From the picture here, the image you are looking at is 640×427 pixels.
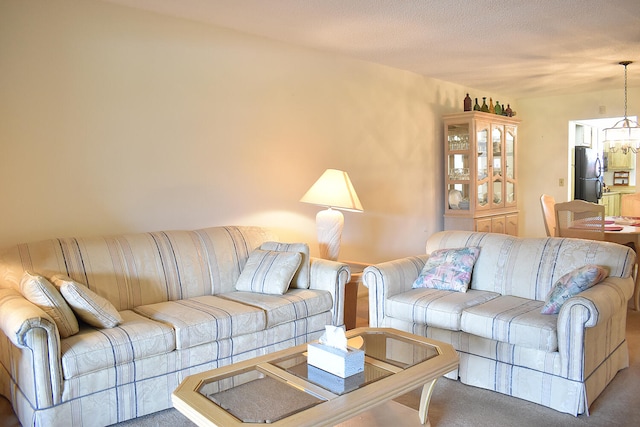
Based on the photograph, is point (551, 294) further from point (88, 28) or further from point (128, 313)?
point (88, 28)

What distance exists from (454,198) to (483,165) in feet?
1.67

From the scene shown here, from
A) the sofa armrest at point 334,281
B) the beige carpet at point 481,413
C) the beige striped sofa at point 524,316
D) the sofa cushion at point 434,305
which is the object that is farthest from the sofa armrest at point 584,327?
the sofa armrest at point 334,281

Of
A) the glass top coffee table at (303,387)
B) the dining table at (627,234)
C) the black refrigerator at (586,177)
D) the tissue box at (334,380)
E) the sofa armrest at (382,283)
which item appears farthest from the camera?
the black refrigerator at (586,177)

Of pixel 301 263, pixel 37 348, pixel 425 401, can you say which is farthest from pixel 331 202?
pixel 37 348

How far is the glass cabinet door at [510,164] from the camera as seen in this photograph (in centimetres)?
638

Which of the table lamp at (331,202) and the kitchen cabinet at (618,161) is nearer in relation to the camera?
the table lamp at (331,202)

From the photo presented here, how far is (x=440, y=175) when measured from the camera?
19.9 feet

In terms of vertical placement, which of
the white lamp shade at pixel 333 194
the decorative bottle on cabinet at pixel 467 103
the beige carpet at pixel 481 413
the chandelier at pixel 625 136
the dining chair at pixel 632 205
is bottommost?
the beige carpet at pixel 481 413

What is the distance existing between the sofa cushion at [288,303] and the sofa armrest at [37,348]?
1.12 m

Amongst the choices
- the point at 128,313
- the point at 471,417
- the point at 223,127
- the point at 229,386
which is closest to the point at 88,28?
the point at 223,127

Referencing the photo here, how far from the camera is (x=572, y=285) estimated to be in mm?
2688

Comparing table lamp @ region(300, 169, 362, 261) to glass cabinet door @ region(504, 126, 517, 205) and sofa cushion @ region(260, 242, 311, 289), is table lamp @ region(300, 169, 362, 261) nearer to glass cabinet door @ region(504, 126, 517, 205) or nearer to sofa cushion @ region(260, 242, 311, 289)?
sofa cushion @ region(260, 242, 311, 289)

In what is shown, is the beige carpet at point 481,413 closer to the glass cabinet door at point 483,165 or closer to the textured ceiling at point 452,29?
the textured ceiling at point 452,29

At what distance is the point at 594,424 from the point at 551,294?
66 centimetres
